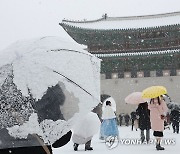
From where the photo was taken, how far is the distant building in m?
24.1

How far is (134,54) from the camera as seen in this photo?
78.4 ft

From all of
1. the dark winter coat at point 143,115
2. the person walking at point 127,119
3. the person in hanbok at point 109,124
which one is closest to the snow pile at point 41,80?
the dark winter coat at point 143,115

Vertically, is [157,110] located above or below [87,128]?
above

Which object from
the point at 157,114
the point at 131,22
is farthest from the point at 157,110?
the point at 131,22

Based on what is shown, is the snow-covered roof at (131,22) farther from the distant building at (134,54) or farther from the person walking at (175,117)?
the person walking at (175,117)

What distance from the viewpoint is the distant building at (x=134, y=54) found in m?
24.1

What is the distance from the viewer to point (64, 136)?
3.54 metres

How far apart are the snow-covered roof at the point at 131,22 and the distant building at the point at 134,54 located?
68mm

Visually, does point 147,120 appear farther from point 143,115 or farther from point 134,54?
point 134,54

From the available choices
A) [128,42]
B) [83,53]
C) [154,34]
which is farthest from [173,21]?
[83,53]

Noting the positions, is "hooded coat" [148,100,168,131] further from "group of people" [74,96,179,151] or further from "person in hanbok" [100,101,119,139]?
"person in hanbok" [100,101,119,139]

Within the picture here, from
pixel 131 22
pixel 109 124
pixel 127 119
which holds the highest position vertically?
pixel 131 22

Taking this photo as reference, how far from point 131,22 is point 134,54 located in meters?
4.09

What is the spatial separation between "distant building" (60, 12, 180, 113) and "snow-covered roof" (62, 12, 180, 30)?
0.22 ft
